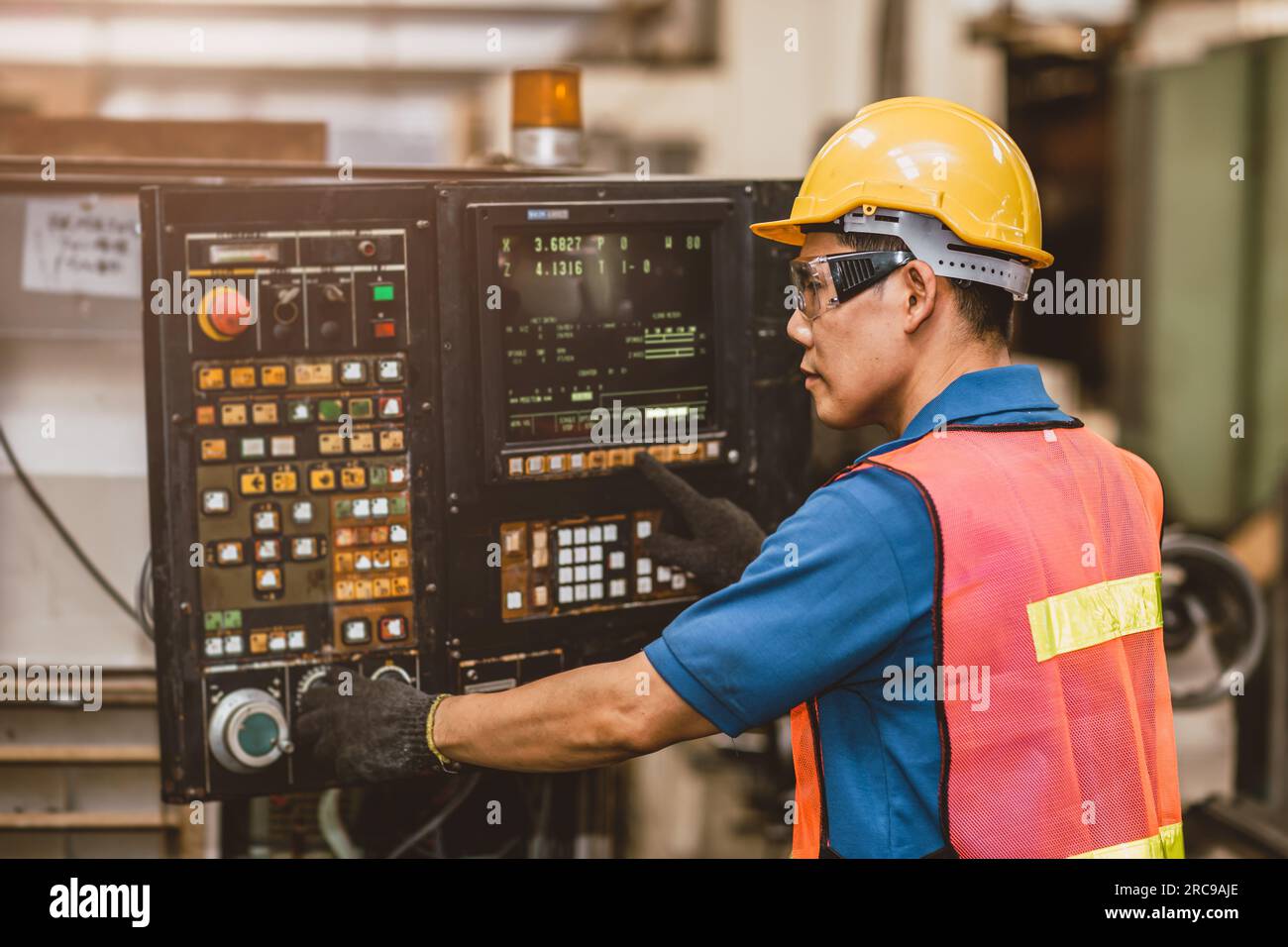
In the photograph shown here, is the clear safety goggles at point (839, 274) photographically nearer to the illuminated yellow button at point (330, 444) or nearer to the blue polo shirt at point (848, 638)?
the blue polo shirt at point (848, 638)

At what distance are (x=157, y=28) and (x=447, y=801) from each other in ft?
19.5

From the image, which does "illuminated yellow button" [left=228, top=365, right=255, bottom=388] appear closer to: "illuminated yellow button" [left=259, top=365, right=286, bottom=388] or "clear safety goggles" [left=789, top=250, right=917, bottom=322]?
"illuminated yellow button" [left=259, top=365, right=286, bottom=388]

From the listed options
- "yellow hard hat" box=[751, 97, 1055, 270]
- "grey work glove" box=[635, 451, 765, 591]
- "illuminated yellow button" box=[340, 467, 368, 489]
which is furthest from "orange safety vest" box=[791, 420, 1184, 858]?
"illuminated yellow button" box=[340, 467, 368, 489]

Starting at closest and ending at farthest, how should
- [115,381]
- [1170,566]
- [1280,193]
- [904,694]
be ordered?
[904,694] < [115,381] < [1170,566] < [1280,193]

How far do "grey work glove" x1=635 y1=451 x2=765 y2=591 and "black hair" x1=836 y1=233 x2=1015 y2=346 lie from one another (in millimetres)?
451

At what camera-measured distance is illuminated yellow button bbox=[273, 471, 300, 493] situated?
177cm

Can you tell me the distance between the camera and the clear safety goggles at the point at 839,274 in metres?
1.59

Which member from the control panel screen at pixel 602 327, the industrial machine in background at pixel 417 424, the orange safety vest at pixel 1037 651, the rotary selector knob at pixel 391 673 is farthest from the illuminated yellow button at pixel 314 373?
the orange safety vest at pixel 1037 651

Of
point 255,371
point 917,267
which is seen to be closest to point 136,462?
point 255,371

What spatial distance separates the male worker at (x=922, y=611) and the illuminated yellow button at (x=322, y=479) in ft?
0.87

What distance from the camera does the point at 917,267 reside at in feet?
5.16

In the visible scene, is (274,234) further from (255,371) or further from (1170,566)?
(1170,566)

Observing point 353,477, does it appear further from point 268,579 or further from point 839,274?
point 839,274
